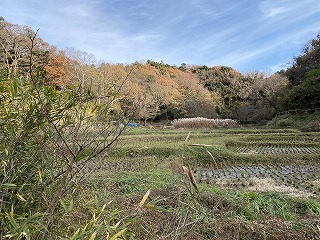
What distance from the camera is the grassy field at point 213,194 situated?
1793 mm

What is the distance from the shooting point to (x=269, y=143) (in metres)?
12.0

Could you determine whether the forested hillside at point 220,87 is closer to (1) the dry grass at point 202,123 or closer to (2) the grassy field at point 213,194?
(1) the dry grass at point 202,123

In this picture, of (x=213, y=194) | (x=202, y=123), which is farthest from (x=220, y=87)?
(x=213, y=194)

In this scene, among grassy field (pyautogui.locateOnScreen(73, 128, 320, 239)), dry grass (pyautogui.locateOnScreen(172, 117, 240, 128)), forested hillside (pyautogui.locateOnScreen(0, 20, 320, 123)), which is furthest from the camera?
dry grass (pyautogui.locateOnScreen(172, 117, 240, 128))

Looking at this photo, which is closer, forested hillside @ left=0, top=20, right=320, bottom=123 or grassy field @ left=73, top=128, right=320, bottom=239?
grassy field @ left=73, top=128, right=320, bottom=239

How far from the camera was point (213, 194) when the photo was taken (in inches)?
151

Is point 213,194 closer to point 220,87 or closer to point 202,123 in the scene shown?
point 202,123

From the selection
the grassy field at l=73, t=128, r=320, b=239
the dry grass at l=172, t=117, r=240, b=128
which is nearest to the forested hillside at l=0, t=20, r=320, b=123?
the dry grass at l=172, t=117, r=240, b=128

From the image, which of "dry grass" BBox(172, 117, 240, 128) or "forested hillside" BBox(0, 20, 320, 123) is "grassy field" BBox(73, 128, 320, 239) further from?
"dry grass" BBox(172, 117, 240, 128)

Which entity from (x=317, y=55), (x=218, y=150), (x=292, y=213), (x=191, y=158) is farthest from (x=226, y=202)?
(x=317, y=55)

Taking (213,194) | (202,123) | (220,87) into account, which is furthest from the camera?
(220,87)

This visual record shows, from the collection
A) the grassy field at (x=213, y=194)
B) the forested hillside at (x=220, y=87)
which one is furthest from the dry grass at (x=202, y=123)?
the grassy field at (x=213, y=194)

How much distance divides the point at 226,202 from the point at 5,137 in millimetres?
2945

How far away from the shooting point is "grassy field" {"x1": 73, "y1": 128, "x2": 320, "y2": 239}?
1.79 metres
